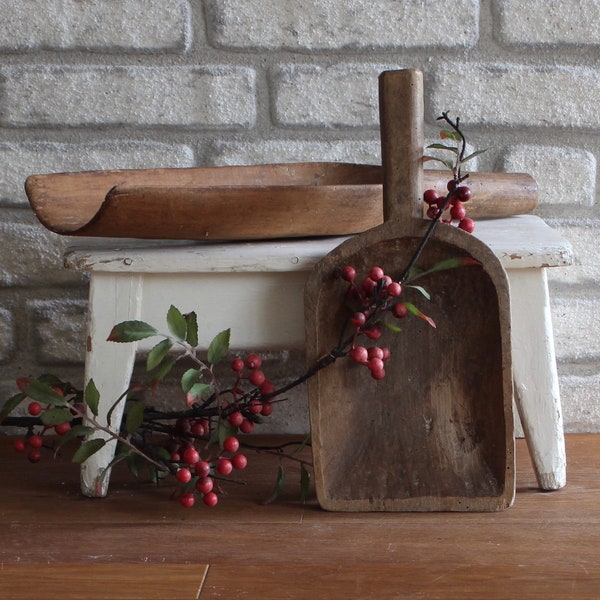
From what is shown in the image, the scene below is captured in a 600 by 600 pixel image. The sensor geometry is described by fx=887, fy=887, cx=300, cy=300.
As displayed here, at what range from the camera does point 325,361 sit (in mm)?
938

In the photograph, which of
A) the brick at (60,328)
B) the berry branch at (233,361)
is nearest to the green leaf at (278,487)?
the berry branch at (233,361)

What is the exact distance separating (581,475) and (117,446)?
0.57m

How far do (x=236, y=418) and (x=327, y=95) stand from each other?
52 centimetres

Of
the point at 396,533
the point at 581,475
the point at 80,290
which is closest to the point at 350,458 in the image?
the point at 396,533

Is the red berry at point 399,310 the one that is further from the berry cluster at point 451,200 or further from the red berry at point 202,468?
the red berry at point 202,468

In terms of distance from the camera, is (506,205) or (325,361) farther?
(506,205)

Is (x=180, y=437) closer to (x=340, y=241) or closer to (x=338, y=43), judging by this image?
(x=340, y=241)

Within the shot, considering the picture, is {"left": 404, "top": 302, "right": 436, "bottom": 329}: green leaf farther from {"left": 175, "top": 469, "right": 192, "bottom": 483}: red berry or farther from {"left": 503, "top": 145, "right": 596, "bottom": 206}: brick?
{"left": 503, "top": 145, "right": 596, "bottom": 206}: brick

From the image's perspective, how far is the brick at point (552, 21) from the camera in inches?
48.0

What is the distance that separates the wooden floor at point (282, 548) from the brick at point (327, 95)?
507 mm

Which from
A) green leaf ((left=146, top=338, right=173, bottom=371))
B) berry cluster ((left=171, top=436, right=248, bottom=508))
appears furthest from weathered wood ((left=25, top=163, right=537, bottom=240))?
berry cluster ((left=171, top=436, right=248, bottom=508))

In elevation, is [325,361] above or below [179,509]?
above

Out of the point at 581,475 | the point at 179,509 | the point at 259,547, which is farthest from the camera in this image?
the point at 581,475

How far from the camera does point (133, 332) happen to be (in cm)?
90
